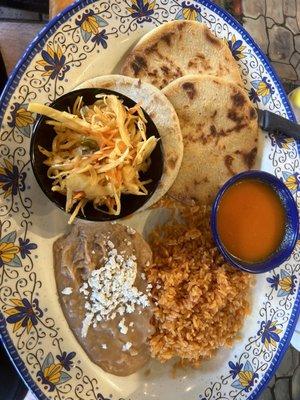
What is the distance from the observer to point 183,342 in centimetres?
182

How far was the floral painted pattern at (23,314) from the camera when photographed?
1.65 metres

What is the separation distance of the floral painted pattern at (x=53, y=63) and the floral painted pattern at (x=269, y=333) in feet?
4.09

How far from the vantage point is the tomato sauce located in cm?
182

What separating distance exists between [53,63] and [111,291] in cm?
83

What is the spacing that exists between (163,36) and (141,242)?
766 millimetres

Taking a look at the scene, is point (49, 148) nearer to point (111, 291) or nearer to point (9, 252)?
point (9, 252)

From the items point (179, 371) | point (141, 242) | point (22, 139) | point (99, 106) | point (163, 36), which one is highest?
point (163, 36)

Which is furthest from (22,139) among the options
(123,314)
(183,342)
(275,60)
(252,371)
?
(275,60)

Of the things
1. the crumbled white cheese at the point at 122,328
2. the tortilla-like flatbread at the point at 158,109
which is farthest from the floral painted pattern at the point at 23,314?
the tortilla-like flatbread at the point at 158,109

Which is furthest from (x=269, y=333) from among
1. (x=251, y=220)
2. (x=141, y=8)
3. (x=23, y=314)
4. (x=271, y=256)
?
(x=141, y=8)

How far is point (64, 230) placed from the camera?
5.93ft

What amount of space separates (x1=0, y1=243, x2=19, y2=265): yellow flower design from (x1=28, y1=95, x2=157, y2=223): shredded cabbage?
0.26 meters

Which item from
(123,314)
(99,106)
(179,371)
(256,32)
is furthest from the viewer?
(256,32)

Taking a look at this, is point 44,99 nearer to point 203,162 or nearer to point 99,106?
point 99,106
